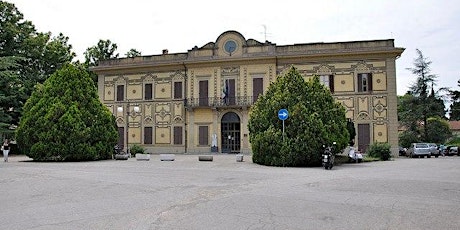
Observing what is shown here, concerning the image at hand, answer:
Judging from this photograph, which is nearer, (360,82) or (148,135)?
(360,82)

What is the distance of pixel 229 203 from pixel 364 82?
2790cm

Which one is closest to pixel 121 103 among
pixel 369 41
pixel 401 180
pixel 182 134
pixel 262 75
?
pixel 182 134

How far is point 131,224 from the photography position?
6.64 metres

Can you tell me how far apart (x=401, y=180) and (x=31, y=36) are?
37.3 m

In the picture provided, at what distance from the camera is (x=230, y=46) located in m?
36.6

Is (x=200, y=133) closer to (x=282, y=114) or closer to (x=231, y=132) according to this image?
(x=231, y=132)

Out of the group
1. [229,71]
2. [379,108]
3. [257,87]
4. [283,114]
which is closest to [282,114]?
[283,114]

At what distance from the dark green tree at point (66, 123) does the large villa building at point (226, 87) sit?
11579mm

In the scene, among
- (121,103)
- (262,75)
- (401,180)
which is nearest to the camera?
(401,180)

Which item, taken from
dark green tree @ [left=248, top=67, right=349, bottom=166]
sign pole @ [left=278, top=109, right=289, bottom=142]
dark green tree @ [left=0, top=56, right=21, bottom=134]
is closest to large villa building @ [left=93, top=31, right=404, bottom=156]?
dark green tree @ [left=0, top=56, right=21, bottom=134]

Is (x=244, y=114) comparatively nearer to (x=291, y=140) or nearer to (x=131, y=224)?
(x=291, y=140)

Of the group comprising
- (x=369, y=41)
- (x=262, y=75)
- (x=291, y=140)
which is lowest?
(x=291, y=140)

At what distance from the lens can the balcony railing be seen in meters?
36.0

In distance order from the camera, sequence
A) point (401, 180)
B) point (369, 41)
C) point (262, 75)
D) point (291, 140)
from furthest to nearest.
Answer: point (262, 75), point (369, 41), point (291, 140), point (401, 180)
